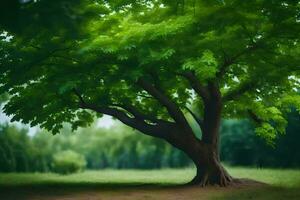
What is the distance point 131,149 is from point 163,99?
32.4 m

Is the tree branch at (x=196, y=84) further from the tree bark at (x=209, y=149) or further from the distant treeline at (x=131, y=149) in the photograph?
the distant treeline at (x=131, y=149)

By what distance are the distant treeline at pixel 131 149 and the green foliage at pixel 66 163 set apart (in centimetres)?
50

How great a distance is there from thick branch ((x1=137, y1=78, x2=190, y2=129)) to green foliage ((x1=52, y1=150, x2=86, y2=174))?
1941cm

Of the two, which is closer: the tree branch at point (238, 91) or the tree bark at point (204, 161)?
the tree bark at point (204, 161)

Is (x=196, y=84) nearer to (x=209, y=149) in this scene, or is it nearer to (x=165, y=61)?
(x=209, y=149)

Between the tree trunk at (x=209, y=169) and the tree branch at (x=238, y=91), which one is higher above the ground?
the tree branch at (x=238, y=91)

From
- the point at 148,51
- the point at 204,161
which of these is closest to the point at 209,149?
the point at 204,161

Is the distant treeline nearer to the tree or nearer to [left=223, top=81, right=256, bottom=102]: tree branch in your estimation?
the tree

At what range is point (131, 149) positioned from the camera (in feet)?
168

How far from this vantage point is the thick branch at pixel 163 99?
19000mm

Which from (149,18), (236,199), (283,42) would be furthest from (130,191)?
(283,42)

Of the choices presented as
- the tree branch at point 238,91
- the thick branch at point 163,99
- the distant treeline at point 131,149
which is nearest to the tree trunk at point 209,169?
the thick branch at point 163,99

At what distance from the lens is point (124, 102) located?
20453mm

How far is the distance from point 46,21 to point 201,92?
536 inches
